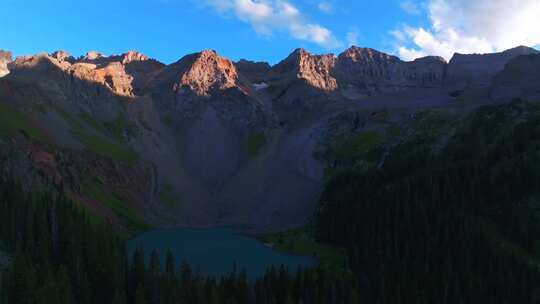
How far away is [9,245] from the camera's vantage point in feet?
235

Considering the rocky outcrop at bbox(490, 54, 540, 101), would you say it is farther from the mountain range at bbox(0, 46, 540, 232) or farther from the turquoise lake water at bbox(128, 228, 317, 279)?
the turquoise lake water at bbox(128, 228, 317, 279)

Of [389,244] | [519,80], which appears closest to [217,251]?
[389,244]

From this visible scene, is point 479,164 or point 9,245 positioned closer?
point 9,245

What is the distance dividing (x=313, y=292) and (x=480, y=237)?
1361 inches

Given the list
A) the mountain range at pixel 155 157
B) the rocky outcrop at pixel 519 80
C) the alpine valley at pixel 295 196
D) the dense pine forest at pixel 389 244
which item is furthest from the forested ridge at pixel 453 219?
the rocky outcrop at pixel 519 80

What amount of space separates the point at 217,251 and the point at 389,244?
3443cm

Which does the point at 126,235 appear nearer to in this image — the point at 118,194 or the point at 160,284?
the point at 118,194

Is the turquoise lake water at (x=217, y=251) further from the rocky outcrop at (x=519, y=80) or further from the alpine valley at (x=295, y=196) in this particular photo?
the rocky outcrop at (x=519, y=80)

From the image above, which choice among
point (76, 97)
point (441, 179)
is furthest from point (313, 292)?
point (76, 97)

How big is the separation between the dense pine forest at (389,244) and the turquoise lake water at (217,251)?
16.9 ft

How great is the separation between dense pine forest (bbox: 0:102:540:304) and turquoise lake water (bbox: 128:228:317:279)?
514 centimetres

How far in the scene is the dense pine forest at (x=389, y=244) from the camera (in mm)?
67062

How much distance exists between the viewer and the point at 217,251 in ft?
355

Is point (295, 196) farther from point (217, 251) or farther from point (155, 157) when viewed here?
point (155, 157)
